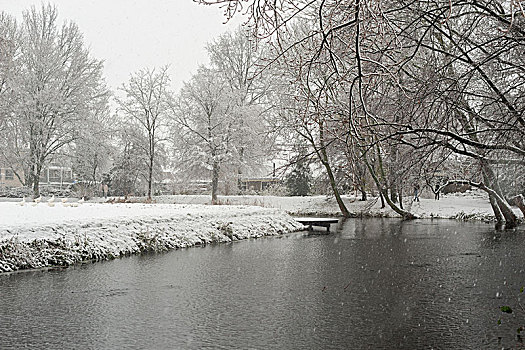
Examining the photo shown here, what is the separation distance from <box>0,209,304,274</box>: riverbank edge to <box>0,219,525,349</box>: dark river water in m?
0.48

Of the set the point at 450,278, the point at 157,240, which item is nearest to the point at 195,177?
the point at 157,240

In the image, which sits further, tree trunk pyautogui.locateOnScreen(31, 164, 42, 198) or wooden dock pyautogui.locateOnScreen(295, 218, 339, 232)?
tree trunk pyautogui.locateOnScreen(31, 164, 42, 198)

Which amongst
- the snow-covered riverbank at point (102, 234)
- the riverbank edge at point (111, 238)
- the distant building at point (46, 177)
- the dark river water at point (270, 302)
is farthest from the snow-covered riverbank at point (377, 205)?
the distant building at point (46, 177)

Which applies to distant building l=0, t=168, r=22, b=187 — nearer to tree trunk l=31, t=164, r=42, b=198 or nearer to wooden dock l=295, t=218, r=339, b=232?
tree trunk l=31, t=164, r=42, b=198

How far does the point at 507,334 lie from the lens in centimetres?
→ 627

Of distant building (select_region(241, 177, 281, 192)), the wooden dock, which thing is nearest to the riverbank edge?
the wooden dock

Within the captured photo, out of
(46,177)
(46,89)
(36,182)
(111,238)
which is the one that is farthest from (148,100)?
(111,238)

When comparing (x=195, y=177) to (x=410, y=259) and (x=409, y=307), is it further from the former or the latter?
(x=409, y=307)

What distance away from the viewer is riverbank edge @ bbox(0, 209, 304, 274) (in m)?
10.6

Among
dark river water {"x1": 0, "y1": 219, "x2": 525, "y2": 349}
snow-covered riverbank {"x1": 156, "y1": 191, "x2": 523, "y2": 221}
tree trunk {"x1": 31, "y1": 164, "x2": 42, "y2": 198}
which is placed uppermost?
tree trunk {"x1": 31, "y1": 164, "x2": 42, "y2": 198}

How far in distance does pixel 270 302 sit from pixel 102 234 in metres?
6.25

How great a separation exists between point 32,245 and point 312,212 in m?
24.2

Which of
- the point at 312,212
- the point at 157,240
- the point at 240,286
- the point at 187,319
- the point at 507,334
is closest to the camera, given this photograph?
the point at 507,334

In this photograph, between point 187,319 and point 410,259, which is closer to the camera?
point 187,319
